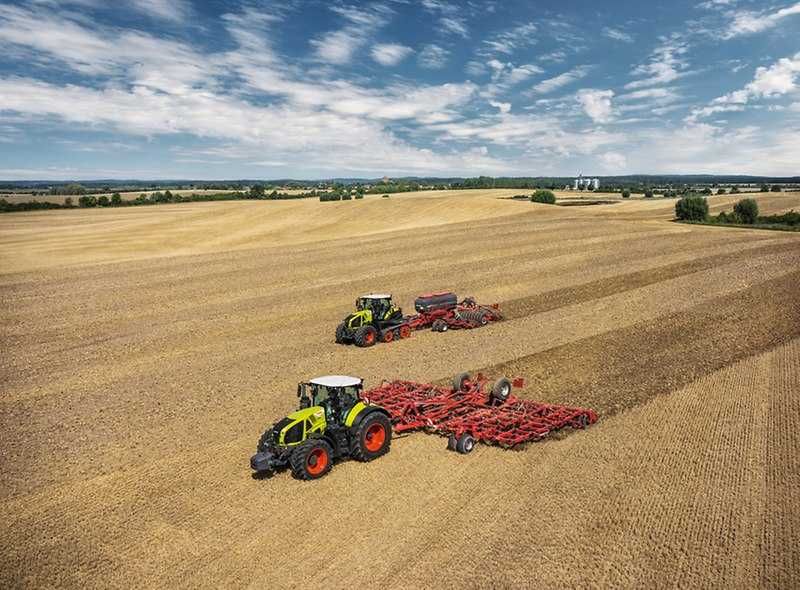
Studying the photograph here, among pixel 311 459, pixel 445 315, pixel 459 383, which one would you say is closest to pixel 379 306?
pixel 445 315

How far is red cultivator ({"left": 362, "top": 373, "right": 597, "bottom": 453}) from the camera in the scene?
14531 millimetres

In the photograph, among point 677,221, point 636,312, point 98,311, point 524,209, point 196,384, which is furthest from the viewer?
point 524,209

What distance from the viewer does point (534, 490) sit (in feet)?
40.3

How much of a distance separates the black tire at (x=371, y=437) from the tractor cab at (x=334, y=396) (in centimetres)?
53

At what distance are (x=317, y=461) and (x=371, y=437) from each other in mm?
1581

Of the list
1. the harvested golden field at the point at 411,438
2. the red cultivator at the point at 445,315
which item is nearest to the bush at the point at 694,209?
the harvested golden field at the point at 411,438

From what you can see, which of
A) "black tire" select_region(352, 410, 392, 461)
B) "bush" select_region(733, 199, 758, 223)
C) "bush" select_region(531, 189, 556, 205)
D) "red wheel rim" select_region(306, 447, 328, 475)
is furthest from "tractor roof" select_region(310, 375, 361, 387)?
"bush" select_region(531, 189, 556, 205)

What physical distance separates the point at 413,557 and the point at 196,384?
12.6m

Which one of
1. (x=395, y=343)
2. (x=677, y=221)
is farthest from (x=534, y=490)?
(x=677, y=221)

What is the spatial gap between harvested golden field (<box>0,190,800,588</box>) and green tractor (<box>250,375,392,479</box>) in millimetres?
457

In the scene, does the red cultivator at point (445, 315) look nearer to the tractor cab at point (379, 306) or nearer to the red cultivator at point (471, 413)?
the tractor cab at point (379, 306)

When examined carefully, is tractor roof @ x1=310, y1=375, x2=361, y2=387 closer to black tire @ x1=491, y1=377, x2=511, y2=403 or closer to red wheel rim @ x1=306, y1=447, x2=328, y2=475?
red wheel rim @ x1=306, y1=447, x2=328, y2=475

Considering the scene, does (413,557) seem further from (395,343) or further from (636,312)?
(636,312)

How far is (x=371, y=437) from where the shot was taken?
13883 mm
